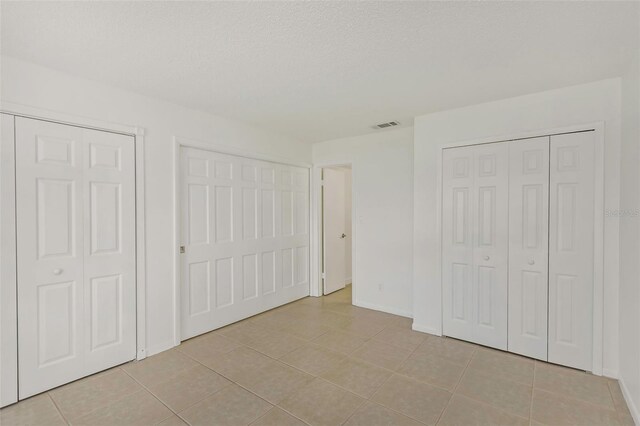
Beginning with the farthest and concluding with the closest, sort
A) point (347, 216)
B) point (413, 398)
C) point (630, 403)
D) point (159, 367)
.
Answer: point (347, 216) → point (159, 367) → point (413, 398) → point (630, 403)

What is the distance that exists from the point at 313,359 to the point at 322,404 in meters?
0.65

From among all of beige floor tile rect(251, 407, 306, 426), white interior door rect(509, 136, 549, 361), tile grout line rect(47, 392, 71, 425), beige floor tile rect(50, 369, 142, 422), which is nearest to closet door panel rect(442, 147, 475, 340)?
white interior door rect(509, 136, 549, 361)

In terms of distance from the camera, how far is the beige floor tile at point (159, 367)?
2.45 meters

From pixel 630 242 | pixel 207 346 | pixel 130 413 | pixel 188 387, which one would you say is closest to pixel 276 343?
pixel 207 346

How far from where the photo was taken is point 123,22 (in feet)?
5.65

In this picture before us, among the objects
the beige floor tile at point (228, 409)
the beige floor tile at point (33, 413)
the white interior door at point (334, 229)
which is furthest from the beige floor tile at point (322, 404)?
the white interior door at point (334, 229)

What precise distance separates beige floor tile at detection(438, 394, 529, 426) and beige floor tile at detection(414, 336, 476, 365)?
62 centimetres

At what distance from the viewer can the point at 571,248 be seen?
8.55 feet

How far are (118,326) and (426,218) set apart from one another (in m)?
3.26

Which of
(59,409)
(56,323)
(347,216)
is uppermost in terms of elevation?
(347,216)

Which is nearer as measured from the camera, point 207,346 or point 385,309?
point 207,346

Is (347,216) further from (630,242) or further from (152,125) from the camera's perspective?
(630,242)

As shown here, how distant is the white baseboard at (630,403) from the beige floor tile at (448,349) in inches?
40.6

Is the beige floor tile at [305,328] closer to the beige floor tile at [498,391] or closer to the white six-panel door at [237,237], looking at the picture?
the white six-panel door at [237,237]
